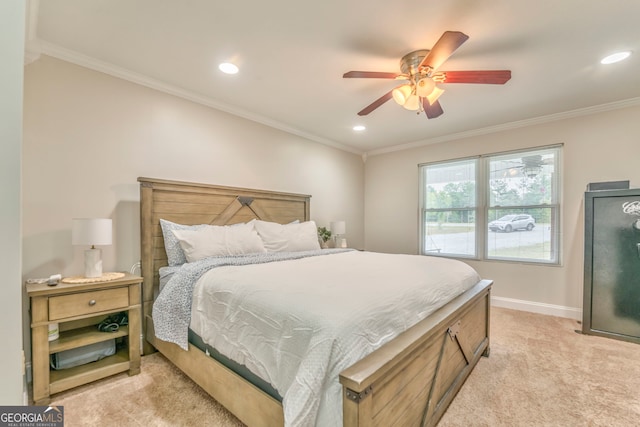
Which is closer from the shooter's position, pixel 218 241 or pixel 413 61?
pixel 413 61

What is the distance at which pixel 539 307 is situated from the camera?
3.64 m

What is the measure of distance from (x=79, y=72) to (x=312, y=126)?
2528mm

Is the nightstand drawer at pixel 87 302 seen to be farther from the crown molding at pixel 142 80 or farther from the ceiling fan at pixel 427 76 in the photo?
the ceiling fan at pixel 427 76

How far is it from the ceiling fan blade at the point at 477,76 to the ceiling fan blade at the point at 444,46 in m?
0.17

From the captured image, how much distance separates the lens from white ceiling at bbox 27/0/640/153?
181cm

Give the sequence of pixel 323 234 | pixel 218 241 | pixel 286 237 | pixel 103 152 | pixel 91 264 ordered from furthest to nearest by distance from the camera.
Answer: pixel 323 234 < pixel 286 237 < pixel 218 241 < pixel 103 152 < pixel 91 264

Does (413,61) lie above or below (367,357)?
above

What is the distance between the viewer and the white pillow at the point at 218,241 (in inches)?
97.1

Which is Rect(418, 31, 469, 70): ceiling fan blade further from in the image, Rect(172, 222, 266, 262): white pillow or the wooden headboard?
the wooden headboard

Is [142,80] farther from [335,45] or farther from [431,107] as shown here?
[431,107]

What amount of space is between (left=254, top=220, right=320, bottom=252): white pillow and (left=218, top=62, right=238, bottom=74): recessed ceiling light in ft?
5.00

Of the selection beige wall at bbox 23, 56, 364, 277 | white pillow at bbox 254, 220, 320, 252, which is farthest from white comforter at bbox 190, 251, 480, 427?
beige wall at bbox 23, 56, 364, 277

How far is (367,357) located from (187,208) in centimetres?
236

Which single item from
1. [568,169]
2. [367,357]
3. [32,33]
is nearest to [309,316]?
[367,357]
